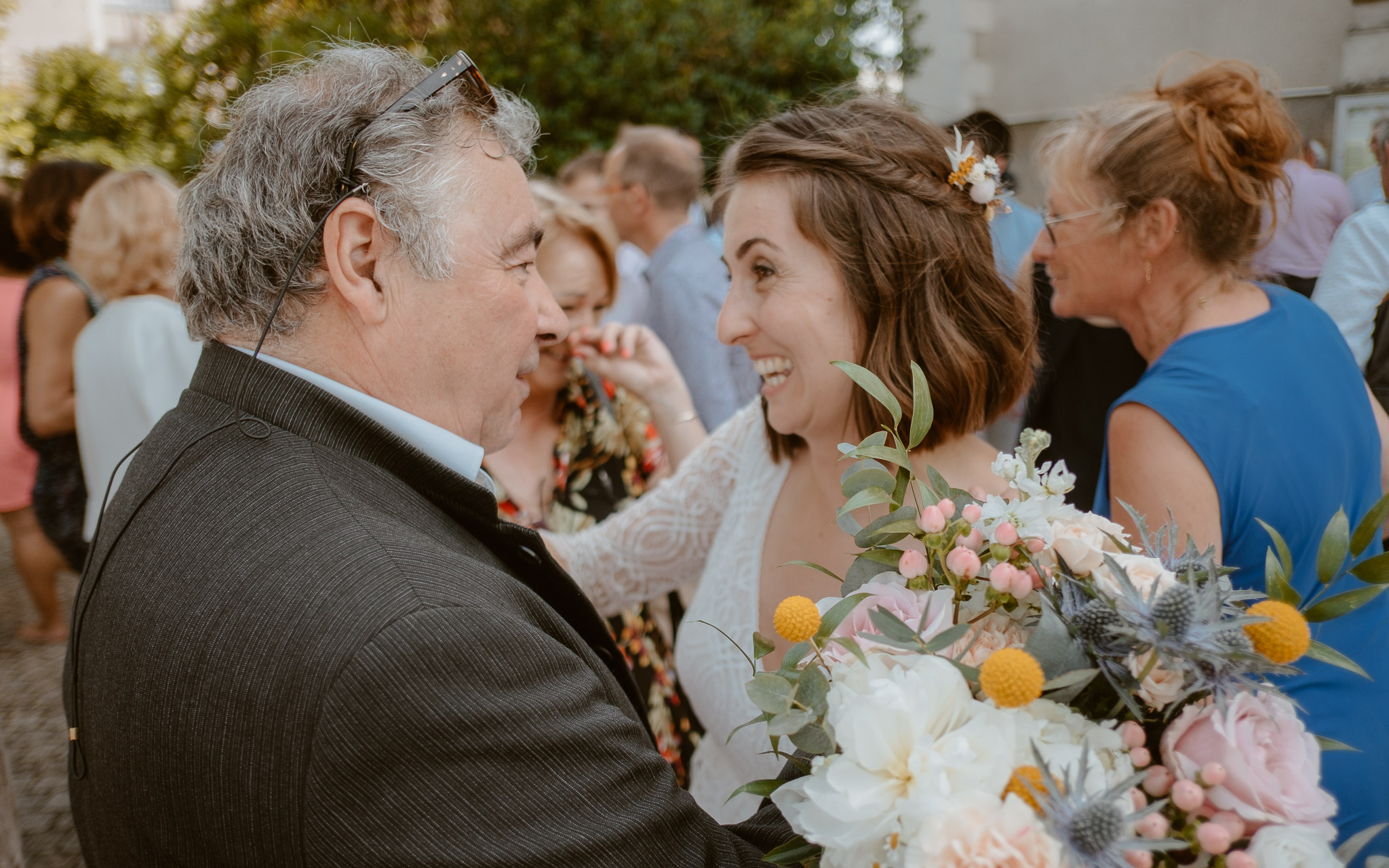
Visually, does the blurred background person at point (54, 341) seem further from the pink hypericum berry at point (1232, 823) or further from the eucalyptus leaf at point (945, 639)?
the pink hypericum berry at point (1232, 823)

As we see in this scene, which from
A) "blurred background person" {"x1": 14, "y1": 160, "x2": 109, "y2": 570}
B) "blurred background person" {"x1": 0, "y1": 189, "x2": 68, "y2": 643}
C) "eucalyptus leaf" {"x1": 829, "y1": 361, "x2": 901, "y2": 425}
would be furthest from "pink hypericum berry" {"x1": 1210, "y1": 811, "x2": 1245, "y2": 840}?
"blurred background person" {"x1": 0, "y1": 189, "x2": 68, "y2": 643}

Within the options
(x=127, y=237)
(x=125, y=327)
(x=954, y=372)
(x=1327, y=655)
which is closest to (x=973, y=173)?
(x=954, y=372)

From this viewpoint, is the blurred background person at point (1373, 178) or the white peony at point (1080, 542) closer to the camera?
the white peony at point (1080, 542)

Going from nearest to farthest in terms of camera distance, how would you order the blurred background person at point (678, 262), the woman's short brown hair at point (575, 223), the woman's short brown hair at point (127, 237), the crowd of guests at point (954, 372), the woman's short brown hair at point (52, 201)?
the crowd of guests at point (954, 372) < the woman's short brown hair at point (575, 223) < the woman's short brown hair at point (127, 237) < the blurred background person at point (678, 262) < the woman's short brown hair at point (52, 201)

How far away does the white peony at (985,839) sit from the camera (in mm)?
706

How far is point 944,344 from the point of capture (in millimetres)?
1869

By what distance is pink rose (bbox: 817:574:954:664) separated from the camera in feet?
2.98

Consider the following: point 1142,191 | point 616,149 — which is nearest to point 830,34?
point 616,149

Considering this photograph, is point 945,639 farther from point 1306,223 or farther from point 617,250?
point 617,250

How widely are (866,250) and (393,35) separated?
9550 millimetres

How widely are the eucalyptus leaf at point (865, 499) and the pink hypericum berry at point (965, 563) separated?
0.34ft

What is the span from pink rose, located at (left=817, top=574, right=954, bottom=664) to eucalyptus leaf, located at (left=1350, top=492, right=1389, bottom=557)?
38 centimetres

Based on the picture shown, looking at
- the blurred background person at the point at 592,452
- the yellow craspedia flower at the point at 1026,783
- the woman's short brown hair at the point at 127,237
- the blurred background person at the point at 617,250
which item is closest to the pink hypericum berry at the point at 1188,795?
the yellow craspedia flower at the point at 1026,783

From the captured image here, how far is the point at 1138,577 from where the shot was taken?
2.87ft
